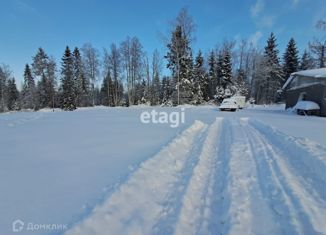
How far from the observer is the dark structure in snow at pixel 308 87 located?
20594 mm

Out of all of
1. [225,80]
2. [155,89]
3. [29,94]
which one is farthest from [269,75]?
[29,94]

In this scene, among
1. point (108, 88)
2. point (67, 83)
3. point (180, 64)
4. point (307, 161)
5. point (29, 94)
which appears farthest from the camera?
point (29, 94)

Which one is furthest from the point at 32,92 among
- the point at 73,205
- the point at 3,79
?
the point at 73,205

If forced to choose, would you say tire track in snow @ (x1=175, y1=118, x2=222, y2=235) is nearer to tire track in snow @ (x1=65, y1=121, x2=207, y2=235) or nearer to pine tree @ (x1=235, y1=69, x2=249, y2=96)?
tire track in snow @ (x1=65, y1=121, x2=207, y2=235)

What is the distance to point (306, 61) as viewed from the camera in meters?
43.7

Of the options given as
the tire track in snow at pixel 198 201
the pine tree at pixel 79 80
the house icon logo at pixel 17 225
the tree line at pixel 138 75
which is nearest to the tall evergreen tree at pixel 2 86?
the tree line at pixel 138 75

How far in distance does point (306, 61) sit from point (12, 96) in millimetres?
62735

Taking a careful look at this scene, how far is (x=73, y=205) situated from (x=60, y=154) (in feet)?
9.90

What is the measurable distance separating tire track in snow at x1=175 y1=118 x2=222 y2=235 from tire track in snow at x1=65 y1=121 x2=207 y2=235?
0.31m

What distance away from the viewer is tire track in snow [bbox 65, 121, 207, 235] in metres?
2.67

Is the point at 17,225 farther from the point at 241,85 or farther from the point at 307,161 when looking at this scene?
the point at 241,85

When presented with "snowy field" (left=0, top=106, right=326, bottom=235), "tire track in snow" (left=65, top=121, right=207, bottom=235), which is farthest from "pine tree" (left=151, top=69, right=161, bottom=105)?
"tire track in snow" (left=65, top=121, right=207, bottom=235)

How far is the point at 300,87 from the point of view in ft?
79.8

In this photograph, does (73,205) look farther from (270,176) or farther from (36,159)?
(270,176)
